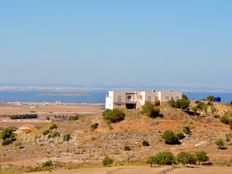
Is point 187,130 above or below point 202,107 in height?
below

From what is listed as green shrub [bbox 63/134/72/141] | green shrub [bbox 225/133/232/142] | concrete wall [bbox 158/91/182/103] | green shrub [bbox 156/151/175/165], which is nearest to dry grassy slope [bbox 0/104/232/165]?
green shrub [bbox 63/134/72/141]

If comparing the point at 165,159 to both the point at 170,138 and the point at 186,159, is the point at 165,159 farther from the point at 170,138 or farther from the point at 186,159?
the point at 170,138

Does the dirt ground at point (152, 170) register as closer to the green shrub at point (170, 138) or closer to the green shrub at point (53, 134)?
the green shrub at point (170, 138)

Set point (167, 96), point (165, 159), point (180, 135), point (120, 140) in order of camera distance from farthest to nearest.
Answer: point (167, 96)
point (120, 140)
point (180, 135)
point (165, 159)

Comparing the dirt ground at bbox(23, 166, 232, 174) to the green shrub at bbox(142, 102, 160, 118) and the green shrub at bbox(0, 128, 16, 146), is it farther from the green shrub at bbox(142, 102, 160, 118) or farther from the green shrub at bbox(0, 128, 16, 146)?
the green shrub at bbox(0, 128, 16, 146)

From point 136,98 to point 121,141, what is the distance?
1876 centimetres

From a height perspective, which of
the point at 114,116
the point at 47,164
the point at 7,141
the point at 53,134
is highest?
the point at 114,116

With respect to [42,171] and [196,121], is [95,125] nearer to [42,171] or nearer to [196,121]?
[196,121]

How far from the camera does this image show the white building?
275 feet

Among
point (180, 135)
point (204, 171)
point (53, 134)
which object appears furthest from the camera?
point (53, 134)

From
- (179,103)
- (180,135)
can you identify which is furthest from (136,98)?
(180,135)

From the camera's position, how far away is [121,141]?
67.9 metres

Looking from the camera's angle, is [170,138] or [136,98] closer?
[170,138]

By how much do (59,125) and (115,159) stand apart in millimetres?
28196
